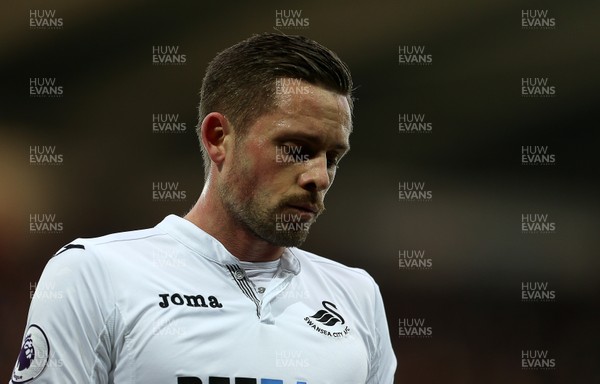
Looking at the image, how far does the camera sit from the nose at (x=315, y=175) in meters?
1.75

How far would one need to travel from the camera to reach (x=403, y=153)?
19.5ft

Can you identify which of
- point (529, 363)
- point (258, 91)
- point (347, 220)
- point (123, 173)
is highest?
point (258, 91)

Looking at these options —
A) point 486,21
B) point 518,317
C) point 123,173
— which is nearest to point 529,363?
point 518,317

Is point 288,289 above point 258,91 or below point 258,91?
below

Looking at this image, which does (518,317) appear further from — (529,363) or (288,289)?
(288,289)

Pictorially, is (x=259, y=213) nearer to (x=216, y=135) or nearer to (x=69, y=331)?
(x=216, y=135)

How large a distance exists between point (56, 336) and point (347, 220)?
434 cm

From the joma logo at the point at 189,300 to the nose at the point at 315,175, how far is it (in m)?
0.34

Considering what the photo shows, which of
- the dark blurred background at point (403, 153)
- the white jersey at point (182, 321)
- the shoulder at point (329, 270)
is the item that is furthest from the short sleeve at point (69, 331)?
the dark blurred background at point (403, 153)

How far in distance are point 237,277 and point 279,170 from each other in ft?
0.96

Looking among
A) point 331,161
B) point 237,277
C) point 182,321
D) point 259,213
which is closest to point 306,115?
point 331,161

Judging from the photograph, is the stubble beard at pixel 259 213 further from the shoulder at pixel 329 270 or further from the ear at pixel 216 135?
the shoulder at pixel 329 270

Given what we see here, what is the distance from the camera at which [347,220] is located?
19.2 feet

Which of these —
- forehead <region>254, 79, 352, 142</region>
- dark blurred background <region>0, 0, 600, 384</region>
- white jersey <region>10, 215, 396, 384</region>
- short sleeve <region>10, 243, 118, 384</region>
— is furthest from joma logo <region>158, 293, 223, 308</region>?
Result: dark blurred background <region>0, 0, 600, 384</region>
